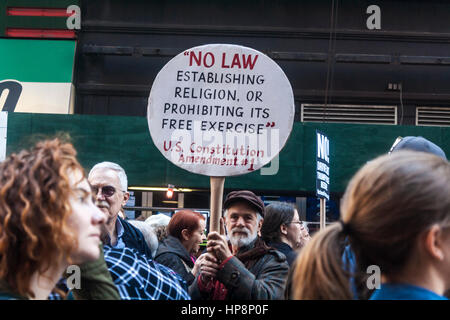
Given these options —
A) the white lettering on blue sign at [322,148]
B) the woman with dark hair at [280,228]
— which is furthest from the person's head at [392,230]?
the white lettering on blue sign at [322,148]

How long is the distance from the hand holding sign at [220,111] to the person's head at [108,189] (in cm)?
57

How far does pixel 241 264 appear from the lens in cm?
357

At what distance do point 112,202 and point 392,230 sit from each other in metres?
2.61

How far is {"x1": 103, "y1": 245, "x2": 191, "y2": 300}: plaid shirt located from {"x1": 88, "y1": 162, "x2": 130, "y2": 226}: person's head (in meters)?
1.31

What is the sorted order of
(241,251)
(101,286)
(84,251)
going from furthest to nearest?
1. (241,251)
2. (101,286)
3. (84,251)

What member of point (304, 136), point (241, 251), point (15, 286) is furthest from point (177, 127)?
point (304, 136)

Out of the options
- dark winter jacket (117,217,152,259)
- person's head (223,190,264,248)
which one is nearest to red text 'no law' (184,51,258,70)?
person's head (223,190,264,248)

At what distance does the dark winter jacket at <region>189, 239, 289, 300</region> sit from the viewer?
11.5ft

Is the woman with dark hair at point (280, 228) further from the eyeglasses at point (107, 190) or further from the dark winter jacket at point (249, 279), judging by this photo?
the eyeglasses at point (107, 190)

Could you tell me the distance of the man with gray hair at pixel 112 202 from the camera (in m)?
4.09

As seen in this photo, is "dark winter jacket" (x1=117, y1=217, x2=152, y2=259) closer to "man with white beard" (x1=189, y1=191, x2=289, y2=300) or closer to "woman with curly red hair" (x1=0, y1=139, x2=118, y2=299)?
"man with white beard" (x1=189, y1=191, x2=289, y2=300)

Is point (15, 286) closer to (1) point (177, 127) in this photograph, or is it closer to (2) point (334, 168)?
(1) point (177, 127)

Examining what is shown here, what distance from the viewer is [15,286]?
6.28 ft

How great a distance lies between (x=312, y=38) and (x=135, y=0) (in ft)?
10.6
